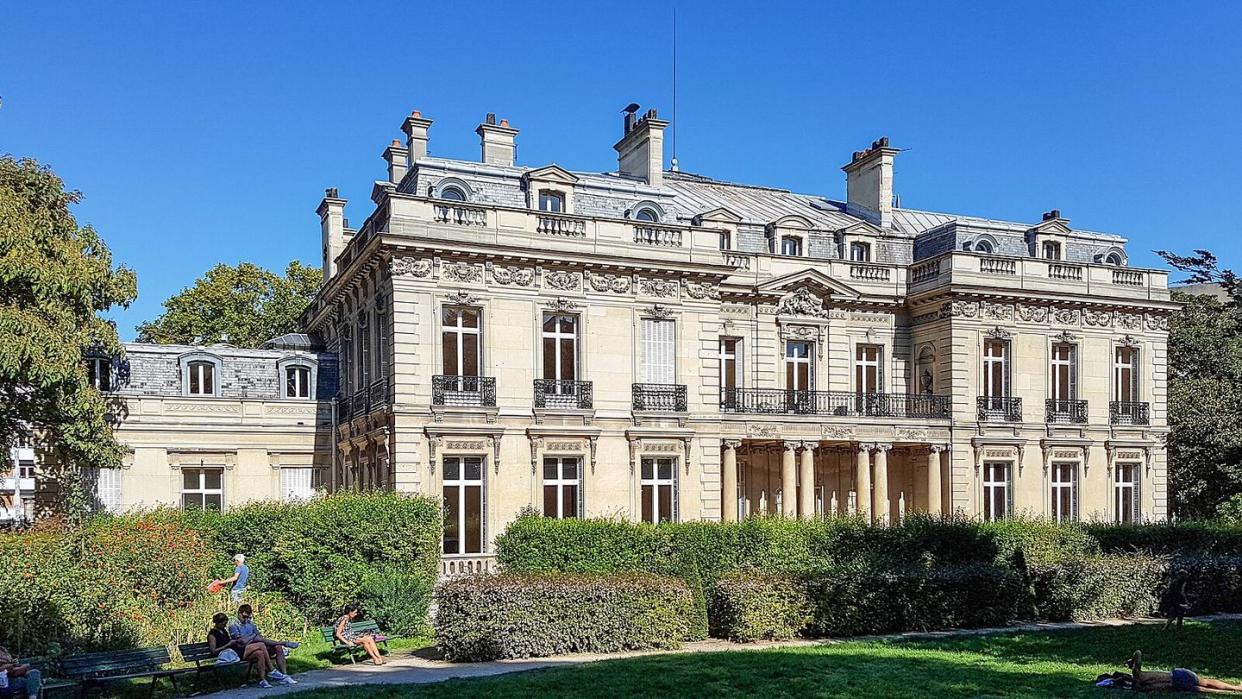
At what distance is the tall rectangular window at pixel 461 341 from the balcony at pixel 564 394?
166 cm

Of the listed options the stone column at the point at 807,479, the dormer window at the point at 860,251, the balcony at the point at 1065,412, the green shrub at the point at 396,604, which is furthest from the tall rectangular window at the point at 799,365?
the green shrub at the point at 396,604

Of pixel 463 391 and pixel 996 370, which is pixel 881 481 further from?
pixel 463 391

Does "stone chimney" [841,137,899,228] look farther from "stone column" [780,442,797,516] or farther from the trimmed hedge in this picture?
the trimmed hedge

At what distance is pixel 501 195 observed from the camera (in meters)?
28.2

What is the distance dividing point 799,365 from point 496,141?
36.9 feet

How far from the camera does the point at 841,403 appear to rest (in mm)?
33469

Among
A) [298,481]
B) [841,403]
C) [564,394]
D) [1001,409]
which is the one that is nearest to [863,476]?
[841,403]

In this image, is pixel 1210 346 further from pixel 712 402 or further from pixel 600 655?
pixel 600 655

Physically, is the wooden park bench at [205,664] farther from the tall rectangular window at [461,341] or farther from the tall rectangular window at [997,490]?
the tall rectangular window at [997,490]

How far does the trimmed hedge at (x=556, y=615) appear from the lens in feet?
56.0

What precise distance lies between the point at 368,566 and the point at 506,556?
2.67 m

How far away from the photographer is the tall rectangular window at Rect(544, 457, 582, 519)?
2734cm

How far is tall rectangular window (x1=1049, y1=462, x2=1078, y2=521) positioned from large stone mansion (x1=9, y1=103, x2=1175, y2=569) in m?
0.10

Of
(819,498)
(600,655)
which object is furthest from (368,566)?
(819,498)
